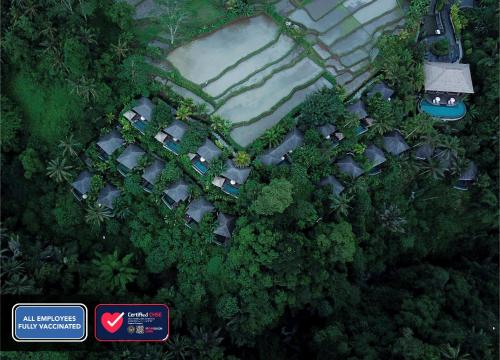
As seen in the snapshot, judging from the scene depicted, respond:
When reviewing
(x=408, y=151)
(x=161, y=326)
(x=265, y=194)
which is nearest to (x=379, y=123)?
(x=408, y=151)

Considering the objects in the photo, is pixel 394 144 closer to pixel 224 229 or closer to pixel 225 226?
pixel 225 226

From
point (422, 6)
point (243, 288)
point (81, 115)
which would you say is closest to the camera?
point (243, 288)

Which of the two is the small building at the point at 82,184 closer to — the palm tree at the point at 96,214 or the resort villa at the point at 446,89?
the palm tree at the point at 96,214

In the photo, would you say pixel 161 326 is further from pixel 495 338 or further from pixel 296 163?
pixel 495 338

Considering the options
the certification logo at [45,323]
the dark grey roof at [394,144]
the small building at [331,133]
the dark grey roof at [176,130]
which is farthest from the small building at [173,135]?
the dark grey roof at [394,144]

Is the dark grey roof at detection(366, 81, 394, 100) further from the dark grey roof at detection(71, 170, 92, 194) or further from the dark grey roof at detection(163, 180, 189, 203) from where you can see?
the dark grey roof at detection(71, 170, 92, 194)

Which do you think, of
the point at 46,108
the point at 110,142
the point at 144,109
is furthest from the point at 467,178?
the point at 46,108
